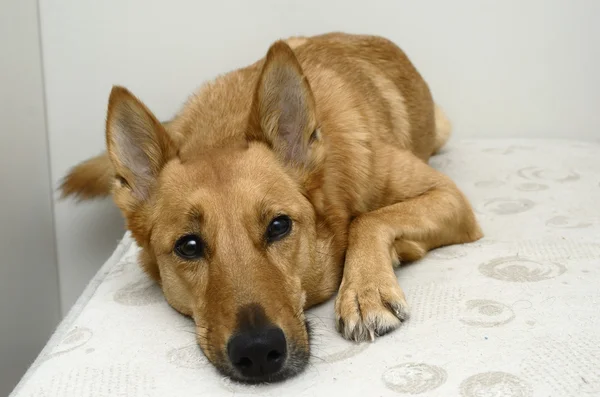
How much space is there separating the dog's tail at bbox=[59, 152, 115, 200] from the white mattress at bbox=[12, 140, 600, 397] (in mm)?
615

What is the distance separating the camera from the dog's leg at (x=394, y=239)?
173 centimetres

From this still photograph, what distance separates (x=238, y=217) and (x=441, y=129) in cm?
194

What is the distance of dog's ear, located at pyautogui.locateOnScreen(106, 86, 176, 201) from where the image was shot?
1.94 metres

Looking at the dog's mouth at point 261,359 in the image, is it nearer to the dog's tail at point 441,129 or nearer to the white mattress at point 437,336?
the white mattress at point 437,336

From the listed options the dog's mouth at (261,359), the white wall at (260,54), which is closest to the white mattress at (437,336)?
the dog's mouth at (261,359)

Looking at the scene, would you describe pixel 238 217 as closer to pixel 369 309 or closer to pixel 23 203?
pixel 369 309

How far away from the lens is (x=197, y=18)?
11.1ft

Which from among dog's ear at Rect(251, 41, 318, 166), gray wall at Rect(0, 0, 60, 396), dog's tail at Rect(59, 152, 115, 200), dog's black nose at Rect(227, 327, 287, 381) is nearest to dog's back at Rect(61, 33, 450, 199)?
dog's tail at Rect(59, 152, 115, 200)

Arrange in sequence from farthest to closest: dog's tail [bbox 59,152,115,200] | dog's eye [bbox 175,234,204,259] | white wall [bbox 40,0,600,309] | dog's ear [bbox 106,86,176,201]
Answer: white wall [bbox 40,0,600,309]
dog's tail [bbox 59,152,115,200]
dog's ear [bbox 106,86,176,201]
dog's eye [bbox 175,234,204,259]

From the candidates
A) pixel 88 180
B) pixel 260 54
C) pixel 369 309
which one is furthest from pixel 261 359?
pixel 260 54

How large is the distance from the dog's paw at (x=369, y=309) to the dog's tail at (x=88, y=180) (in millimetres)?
1512

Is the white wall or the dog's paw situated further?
the white wall

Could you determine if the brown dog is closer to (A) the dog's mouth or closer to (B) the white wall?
(A) the dog's mouth

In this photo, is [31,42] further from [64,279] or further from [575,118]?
[575,118]
